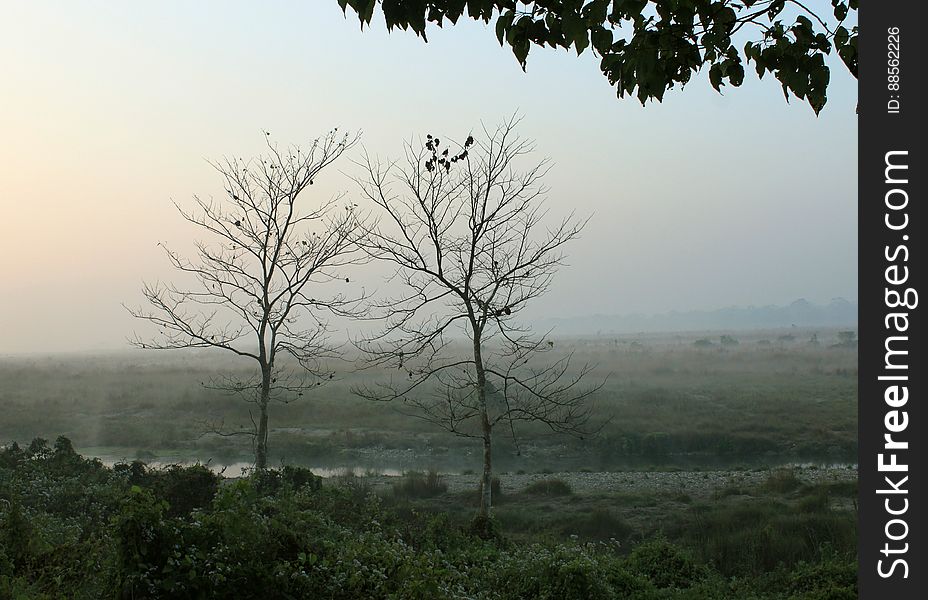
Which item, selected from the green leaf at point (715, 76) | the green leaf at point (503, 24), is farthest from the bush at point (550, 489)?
the green leaf at point (503, 24)

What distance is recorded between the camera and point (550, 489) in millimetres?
18656

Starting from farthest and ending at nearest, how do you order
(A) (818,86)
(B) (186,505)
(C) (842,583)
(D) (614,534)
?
1. (D) (614,534)
2. (B) (186,505)
3. (C) (842,583)
4. (A) (818,86)

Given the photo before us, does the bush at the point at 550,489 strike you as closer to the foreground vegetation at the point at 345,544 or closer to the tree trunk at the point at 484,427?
the foreground vegetation at the point at 345,544

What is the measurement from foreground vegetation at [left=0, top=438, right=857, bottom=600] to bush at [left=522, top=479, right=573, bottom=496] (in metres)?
2.00

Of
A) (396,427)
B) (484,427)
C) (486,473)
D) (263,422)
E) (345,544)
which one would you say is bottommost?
(396,427)

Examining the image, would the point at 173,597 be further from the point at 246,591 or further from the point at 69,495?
the point at 69,495

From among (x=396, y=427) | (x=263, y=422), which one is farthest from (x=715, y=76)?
(x=396, y=427)

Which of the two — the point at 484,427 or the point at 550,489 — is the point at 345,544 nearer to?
the point at 484,427

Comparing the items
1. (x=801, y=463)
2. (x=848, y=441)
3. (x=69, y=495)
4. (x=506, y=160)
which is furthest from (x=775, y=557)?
(x=848, y=441)

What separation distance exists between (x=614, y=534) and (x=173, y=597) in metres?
10.9

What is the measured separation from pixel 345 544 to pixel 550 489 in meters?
12.4

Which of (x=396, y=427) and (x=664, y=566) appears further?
(x=396, y=427)

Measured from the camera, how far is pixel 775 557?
1138 centimetres

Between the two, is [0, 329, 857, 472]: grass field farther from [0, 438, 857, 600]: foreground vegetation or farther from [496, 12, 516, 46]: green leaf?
[496, 12, 516, 46]: green leaf
